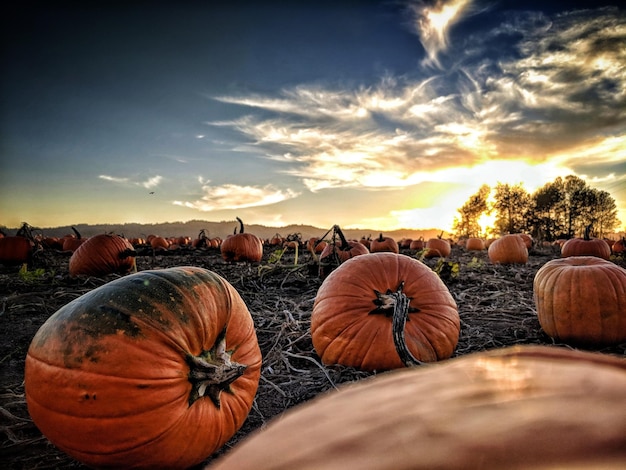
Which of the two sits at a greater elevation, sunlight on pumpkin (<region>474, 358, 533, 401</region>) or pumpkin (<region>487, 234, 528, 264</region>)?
sunlight on pumpkin (<region>474, 358, 533, 401</region>)

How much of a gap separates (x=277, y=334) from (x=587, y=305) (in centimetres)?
309

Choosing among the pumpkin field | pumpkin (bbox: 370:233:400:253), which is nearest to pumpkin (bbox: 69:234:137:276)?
the pumpkin field

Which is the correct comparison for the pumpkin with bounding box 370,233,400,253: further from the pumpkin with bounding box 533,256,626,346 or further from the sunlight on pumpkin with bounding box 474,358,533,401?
the sunlight on pumpkin with bounding box 474,358,533,401

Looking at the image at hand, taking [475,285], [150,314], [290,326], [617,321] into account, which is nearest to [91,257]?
[290,326]

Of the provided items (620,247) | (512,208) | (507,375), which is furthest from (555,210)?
(507,375)

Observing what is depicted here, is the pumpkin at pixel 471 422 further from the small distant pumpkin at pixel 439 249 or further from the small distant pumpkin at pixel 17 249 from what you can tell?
the small distant pumpkin at pixel 439 249

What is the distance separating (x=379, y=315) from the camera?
320 centimetres

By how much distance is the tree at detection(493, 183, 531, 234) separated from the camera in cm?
4681

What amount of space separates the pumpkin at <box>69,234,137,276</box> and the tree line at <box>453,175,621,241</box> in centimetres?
4147

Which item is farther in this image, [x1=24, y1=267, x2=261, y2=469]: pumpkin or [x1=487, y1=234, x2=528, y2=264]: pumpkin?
[x1=487, y1=234, x2=528, y2=264]: pumpkin

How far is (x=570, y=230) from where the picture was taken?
44.5 m

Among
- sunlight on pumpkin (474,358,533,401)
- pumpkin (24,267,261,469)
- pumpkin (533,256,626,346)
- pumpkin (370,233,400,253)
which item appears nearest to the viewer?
sunlight on pumpkin (474,358,533,401)

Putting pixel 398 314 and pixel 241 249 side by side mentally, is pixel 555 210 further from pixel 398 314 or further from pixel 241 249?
pixel 398 314

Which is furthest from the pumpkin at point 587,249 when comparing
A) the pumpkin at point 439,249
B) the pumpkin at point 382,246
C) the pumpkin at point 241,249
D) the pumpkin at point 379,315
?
the pumpkin at point 379,315
